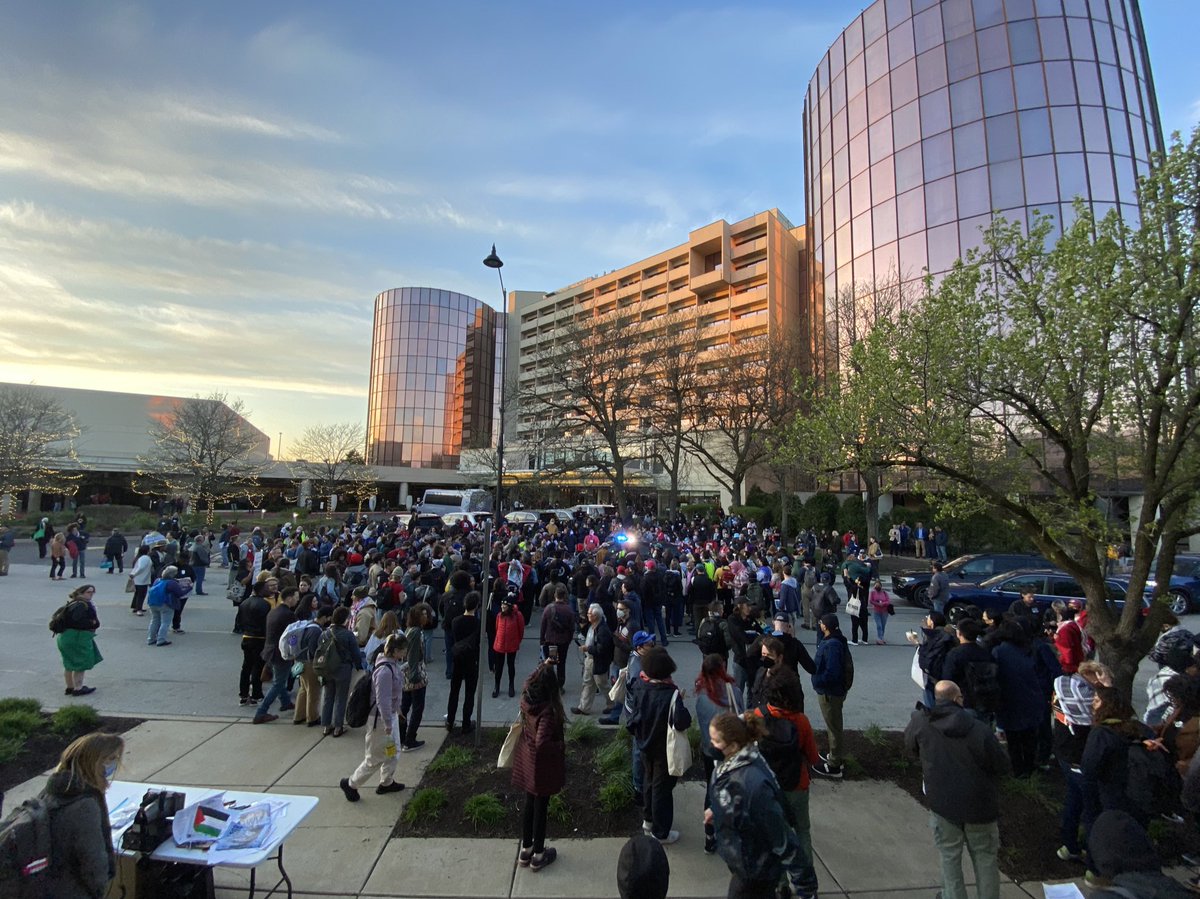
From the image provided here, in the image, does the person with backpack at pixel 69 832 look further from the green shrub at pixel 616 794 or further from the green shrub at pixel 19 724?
the green shrub at pixel 19 724

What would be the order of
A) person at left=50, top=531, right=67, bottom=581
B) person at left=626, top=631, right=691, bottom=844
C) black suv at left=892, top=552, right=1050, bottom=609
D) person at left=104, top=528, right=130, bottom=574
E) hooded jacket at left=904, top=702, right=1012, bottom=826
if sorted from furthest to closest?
person at left=104, top=528, right=130, bottom=574, person at left=50, top=531, right=67, bottom=581, black suv at left=892, top=552, right=1050, bottom=609, person at left=626, top=631, right=691, bottom=844, hooded jacket at left=904, top=702, right=1012, bottom=826

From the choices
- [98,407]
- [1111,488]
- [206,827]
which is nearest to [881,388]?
[206,827]

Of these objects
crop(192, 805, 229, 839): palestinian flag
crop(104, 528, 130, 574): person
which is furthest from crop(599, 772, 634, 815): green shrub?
crop(104, 528, 130, 574): person

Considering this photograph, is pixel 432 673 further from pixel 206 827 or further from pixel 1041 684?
pixel 1041 684

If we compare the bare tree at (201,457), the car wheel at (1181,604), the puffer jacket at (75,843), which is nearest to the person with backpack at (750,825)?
the puffer jacket at (75,843)

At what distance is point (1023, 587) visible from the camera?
42.3ft

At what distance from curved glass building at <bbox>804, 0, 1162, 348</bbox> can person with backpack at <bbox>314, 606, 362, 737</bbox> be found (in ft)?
93.4

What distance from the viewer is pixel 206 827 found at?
139 inches

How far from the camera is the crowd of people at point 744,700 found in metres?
3.68

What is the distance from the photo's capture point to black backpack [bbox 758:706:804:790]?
13.1ft

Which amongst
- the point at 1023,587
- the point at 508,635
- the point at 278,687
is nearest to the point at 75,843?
the point at 278,687

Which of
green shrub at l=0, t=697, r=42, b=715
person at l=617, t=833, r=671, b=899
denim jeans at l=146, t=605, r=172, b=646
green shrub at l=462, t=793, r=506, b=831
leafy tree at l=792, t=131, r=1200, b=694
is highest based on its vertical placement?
leafy tree at l=792, t=131, r=1200, b=694

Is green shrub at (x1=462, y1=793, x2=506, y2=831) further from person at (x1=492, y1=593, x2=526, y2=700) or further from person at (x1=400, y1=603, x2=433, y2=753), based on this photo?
person at (x1=492, y1=593, x2=526, y2=700)

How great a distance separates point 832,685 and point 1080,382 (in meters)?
4.64
